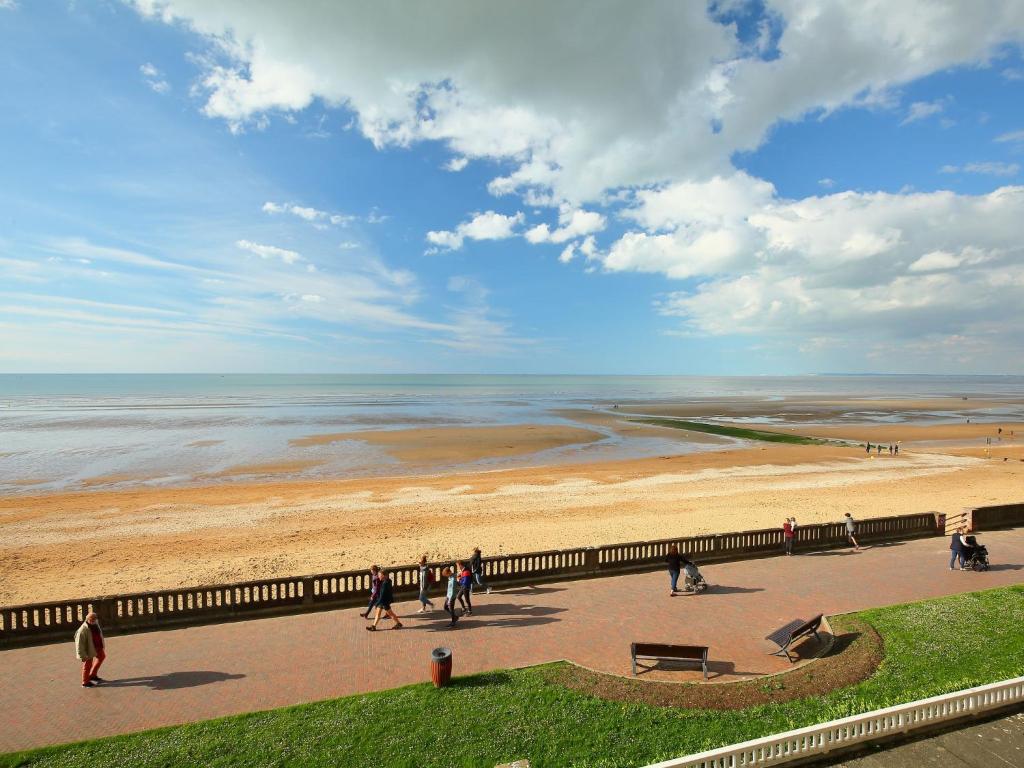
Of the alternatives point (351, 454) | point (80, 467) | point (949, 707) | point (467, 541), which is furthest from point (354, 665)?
point (80, 467)

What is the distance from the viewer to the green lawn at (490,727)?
6.90 m

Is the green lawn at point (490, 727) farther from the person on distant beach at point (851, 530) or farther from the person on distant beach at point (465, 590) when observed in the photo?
the person on distant beach at point (851, 530)

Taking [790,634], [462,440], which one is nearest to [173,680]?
[790,634]

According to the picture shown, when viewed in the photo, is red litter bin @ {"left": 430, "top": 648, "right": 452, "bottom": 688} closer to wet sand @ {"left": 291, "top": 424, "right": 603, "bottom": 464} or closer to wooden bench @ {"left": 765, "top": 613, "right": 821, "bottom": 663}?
wooden bench @ {"left": 765, "top": 613, "right": 821, "bottom": 663}

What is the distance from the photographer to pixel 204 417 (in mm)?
78625

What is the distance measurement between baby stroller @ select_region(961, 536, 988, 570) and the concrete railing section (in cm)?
306

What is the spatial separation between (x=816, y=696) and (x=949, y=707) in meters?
1.63

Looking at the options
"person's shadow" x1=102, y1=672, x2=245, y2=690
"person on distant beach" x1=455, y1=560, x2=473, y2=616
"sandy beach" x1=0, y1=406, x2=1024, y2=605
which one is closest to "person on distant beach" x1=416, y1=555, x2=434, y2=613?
"person on distant beach" x1=455, y1=560, x2=473, y2=616

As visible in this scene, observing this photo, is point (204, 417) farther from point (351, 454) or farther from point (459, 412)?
point (351, 454)

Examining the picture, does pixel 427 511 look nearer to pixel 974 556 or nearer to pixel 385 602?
pixel 385 602

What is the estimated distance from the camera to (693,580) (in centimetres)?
1302

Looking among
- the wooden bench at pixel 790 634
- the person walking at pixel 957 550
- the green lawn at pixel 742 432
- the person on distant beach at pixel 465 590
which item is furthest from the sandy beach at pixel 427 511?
the green lawn at pixel 742 432

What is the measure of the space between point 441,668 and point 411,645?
2.23 metres

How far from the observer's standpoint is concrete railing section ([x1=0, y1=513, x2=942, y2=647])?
1098 cm
